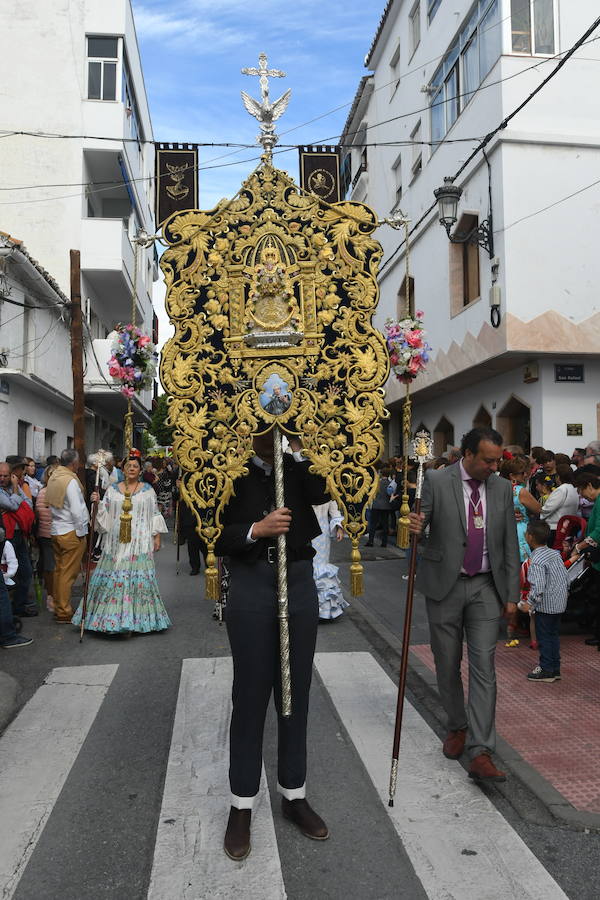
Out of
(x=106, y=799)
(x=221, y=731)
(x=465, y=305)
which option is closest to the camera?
(x=106, y=799)

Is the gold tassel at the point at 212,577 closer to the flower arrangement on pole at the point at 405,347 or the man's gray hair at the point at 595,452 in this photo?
the flower arrangement on pole at the point at 405,347

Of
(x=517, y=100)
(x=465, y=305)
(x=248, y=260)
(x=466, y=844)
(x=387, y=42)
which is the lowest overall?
(x=466, y=844)

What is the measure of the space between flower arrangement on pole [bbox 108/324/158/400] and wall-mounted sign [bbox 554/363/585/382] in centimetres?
1096

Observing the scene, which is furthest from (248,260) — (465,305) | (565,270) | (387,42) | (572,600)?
(387,42)

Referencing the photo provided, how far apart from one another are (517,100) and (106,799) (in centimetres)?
1428

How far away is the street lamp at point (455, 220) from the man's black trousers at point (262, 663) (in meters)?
11.1

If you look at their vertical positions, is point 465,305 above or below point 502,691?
above

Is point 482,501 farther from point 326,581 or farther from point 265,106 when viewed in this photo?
point 326,581

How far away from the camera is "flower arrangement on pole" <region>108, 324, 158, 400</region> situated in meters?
5.51

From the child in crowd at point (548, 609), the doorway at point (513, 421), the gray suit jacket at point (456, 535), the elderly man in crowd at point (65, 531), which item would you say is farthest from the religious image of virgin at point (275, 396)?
the doorway at point (513, 421)

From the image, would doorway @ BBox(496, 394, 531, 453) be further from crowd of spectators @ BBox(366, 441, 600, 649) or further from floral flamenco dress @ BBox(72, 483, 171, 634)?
floral flamenco dress @ BBox(72, 483, 171, 634)

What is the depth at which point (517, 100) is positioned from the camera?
46.5 feet

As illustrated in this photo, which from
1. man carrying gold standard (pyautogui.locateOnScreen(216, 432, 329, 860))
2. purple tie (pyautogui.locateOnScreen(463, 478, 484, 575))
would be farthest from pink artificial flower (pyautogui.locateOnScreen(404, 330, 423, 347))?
man carrying gold standard (pyautogui.locateOnScreen(216, 432, 329, 860))

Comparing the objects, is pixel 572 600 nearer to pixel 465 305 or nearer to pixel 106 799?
pixel 106 799
